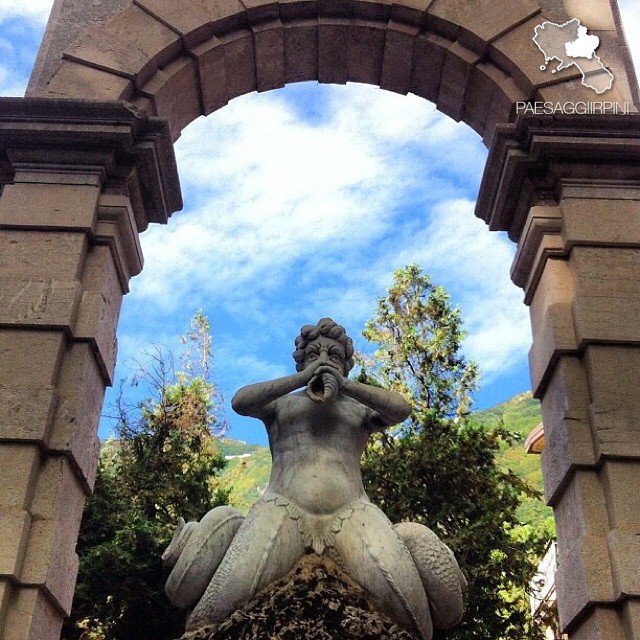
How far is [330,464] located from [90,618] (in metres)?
11.7

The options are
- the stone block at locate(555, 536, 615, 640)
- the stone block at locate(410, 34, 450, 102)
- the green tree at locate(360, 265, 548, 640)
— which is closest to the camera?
the stone block at locate(555, 536, 615, 640)

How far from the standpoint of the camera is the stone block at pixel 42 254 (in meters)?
7.09

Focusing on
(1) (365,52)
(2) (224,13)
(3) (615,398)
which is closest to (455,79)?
(1) (365,52)

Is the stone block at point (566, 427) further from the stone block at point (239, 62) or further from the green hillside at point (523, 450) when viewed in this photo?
the green hillside at point (523, 450)

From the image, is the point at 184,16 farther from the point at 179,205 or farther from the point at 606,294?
the point at 606,294

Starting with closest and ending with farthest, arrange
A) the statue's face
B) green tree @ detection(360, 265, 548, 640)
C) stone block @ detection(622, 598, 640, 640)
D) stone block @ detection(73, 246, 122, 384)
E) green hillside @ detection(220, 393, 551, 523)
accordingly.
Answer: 1. the statue's face
2. stone block @ detection(622, 598, 640, 640)
3. stone block @ detection(73, 246, 122, 384)
4. green tree @ detection(360, 265, 548, 640)
5. green hillside @ detection(220, 393, 551, 523)

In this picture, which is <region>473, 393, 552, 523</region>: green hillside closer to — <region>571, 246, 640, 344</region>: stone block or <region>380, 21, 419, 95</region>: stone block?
<region>380, 21, 419, 95</region>: stone block

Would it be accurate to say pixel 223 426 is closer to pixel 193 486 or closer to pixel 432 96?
pixel 193 486

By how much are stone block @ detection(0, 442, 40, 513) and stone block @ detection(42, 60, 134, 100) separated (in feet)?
12.1

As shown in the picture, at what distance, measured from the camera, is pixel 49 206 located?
7461mm

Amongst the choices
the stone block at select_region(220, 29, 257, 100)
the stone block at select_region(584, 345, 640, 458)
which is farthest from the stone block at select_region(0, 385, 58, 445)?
the stone block at select_region(220, 29, 257, 100)

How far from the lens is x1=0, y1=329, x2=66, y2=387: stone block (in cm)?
654

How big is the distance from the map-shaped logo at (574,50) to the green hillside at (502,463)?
9788 millimetres

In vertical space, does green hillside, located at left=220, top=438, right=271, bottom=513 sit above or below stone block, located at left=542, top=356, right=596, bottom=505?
Result: above
